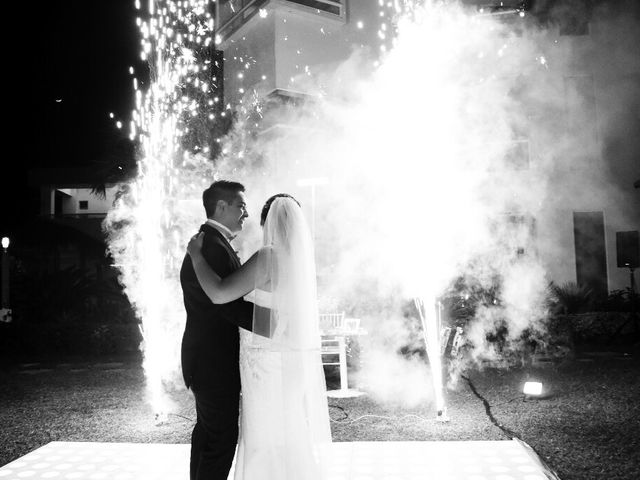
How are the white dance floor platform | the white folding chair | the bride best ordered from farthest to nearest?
the white folding chair → the white dance floor platform → the bride

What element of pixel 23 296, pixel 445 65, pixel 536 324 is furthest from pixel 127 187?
pixel 536 324

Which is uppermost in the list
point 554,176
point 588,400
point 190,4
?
point 190,4

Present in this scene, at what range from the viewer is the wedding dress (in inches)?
106

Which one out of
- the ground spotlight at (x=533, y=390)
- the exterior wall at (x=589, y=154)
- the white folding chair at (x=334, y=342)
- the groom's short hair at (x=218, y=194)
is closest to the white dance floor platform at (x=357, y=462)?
the groom's short hair at (x=218, y=194)

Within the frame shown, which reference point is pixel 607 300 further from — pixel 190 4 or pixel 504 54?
pixel 190 4

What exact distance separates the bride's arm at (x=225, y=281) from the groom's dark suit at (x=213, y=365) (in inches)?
2.4

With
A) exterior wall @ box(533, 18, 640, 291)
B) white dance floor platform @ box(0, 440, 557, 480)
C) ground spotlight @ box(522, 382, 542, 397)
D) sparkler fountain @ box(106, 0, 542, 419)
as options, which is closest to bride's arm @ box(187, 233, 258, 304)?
white dance floor platform @ box(0, 440, 557, 480)

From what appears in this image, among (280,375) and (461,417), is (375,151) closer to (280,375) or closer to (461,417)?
(461,417)

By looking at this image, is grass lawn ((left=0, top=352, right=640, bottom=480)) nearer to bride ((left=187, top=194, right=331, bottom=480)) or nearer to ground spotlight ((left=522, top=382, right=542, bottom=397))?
ground spotlight ((left=522, top=382, right=542, bottom=397))

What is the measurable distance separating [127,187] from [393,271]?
29.9 ft

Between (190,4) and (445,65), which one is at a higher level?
(190,4)

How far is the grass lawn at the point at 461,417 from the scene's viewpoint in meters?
4.27

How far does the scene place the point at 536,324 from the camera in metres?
9.79

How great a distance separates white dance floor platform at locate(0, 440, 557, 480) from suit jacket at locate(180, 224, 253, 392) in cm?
118
